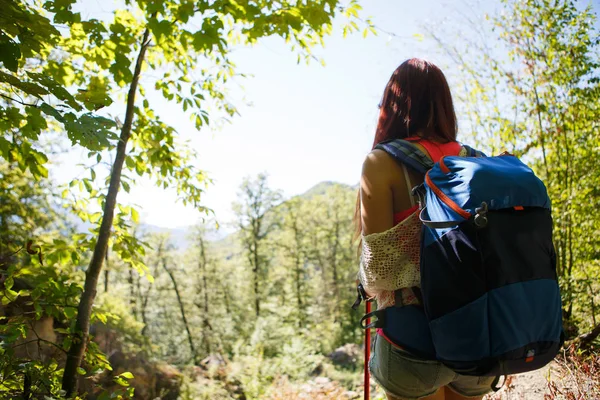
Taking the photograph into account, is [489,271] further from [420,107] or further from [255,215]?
[255,215]

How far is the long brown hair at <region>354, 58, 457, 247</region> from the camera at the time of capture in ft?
4.83

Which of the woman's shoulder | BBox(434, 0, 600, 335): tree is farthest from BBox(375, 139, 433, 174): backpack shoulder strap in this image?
BBox(434, 0, 600, 335): tree

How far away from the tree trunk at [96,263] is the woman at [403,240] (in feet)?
4.43

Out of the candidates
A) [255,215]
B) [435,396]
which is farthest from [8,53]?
[255,215]

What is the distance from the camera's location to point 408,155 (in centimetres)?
132

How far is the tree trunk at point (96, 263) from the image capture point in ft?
6.04

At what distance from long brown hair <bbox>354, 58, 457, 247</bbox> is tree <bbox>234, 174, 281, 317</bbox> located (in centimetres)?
2340

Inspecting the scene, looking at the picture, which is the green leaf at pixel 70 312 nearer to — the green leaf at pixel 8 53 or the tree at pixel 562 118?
the green leaf at pixel 8 53

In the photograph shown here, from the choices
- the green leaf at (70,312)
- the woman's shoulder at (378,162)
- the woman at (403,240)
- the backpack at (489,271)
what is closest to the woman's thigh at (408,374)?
the woman at (403,240)

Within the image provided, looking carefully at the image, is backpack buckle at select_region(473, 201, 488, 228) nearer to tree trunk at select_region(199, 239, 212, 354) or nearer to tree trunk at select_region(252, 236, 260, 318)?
tree trunk at select_region(252, 236, 260, 318)

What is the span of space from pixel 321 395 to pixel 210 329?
21.7m

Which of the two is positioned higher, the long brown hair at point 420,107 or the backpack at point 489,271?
the long brown hair at point 420,107

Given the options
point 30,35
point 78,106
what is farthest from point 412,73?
point 30,35

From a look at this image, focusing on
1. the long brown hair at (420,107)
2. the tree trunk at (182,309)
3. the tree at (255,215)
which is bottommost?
the tree trunk at (182,309)
